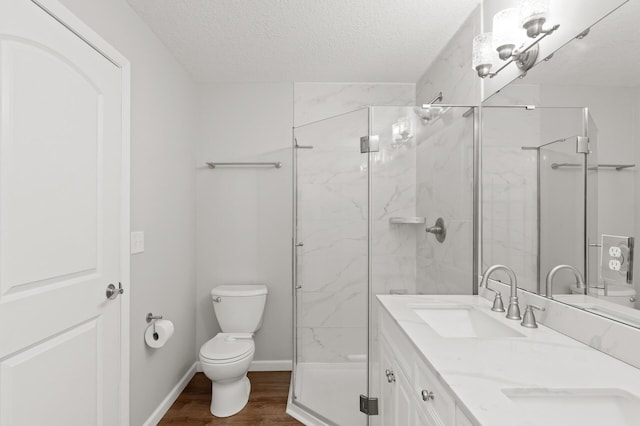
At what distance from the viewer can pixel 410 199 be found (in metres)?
2.03

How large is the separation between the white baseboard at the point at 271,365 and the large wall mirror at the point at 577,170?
195 centimetres

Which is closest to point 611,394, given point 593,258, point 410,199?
point 593,258

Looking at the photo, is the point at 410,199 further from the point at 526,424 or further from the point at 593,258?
the point at 526,424

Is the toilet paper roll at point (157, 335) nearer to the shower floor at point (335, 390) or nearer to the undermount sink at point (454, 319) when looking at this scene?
the shower floor at point (335, 390)

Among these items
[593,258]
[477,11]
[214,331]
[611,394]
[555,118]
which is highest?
[477,11]

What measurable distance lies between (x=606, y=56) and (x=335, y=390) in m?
2.05

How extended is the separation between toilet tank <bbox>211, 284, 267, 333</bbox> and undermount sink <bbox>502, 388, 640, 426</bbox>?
6.90 ft

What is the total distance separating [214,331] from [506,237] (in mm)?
2337

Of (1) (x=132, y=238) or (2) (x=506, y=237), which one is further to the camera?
(1) (x=132, y=238)

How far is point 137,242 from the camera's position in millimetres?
1869

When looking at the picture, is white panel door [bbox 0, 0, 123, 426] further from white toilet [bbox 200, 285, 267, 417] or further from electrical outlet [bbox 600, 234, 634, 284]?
electrical outlet [bbox 600, 234, 634, 284]

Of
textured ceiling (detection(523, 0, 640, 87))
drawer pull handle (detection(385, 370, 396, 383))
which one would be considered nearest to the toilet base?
drawer pull handle (detection(385, 370, 396, 383))

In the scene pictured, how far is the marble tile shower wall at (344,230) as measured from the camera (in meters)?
1.99

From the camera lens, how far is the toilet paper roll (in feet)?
6.39
